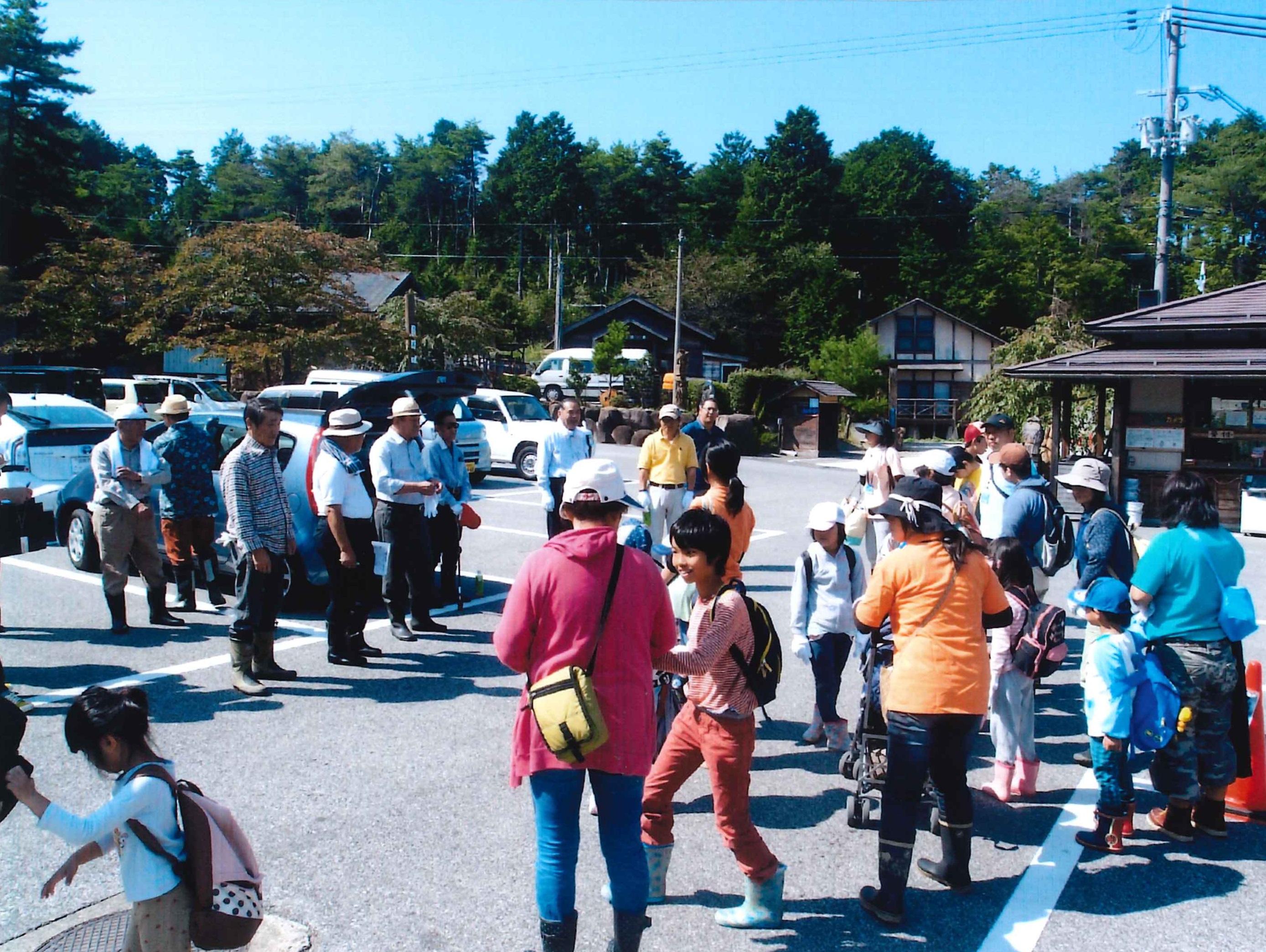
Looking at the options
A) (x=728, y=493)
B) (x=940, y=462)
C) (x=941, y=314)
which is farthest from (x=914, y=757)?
(x=941, y=314)

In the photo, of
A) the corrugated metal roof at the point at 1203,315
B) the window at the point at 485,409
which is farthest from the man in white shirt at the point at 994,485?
the window at the point at 485,409

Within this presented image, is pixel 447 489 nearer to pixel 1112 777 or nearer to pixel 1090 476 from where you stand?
pixel 1090 476

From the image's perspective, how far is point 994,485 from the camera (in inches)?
255

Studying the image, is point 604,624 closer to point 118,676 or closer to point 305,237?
point 118,676

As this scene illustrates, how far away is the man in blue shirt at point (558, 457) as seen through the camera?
28.5 feet

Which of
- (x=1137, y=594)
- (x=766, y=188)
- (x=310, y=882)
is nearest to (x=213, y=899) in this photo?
(x=310, y=882)

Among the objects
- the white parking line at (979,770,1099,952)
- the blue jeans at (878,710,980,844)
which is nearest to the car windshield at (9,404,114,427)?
the blue jeans at (878,710,980,844)

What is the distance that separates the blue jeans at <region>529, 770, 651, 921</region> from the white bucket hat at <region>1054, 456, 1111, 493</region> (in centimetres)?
319

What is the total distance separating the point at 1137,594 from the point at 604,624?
2.72 meters

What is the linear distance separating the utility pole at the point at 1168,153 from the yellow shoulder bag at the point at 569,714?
21487 mm

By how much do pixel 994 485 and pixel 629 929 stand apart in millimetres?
4518

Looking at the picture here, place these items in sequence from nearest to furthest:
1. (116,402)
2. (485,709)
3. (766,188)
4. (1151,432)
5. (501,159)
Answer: (485,709), (1151,432), (116,402), (766,188), (501,159)

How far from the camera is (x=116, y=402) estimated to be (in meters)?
23.4

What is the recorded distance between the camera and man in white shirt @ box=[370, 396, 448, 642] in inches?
277
